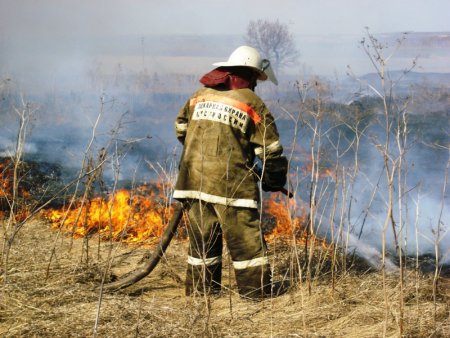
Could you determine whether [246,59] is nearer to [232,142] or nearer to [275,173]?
[232,142]

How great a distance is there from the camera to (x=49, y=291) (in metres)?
4.39

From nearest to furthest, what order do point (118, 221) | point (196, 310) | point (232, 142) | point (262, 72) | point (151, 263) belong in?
point (196, 310) → point (232, 142) → point (262, 72) → point (151, 263) → point (118, 221)

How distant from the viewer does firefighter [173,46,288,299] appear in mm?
4734

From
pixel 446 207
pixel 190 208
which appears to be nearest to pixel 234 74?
pixel 190 208

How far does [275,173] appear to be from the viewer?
4.81 metres

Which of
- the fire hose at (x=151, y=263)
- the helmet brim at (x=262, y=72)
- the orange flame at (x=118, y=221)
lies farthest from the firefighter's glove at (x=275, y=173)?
the orange flame at (x=118, y=221)

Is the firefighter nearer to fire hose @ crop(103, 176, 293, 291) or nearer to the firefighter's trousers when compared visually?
the firefighter's trousers

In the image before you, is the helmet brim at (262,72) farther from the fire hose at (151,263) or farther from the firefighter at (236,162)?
the fire hose at (151,263)

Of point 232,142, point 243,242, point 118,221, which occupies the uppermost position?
point 232,142

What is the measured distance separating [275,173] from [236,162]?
0.34 metres

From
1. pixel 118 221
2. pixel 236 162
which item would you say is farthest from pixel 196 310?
pixel 118 221

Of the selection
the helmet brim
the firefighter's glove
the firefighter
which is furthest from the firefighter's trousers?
the helmet brim

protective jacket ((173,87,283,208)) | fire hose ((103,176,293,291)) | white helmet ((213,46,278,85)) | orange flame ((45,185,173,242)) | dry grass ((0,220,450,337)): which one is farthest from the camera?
orange flame ((45,185,173,242))

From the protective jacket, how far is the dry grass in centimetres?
90
